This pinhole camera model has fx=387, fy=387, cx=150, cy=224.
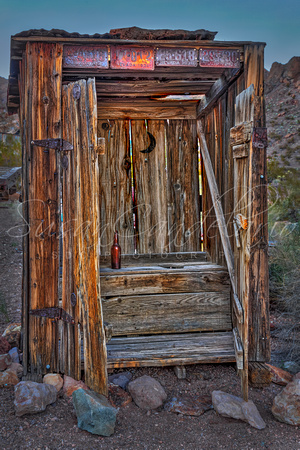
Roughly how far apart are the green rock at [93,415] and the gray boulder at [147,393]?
1.56ft

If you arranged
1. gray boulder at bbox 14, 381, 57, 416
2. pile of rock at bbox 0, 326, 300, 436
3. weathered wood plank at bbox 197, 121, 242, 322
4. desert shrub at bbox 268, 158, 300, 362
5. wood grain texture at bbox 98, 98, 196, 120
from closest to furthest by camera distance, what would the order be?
pile of rock at bbox 0, 326, 300, 436
gray boulder at bbox 14, 381, 57, 416
weathered wood plank at bbox 197, 121, 242, 322
desert shrub at bbox 268, 158, 300, 362
wood grain texture at bbox 98, 98, 196, 120

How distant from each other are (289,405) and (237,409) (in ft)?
1.43

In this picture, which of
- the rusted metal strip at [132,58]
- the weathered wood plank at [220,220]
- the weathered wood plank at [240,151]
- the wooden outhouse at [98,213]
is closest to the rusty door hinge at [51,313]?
the wooden outhouse at [98,213]

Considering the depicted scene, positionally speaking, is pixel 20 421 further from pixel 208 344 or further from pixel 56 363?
pixel 208 344

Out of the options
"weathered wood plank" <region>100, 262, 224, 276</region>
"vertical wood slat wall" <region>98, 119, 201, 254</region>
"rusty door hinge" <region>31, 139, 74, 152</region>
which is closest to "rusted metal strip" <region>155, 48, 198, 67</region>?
"rusty door hinge" <region>31, 139, 74, 152</region>

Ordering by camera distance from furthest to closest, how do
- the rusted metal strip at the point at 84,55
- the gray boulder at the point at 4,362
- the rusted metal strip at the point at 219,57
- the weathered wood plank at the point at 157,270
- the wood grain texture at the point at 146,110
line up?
the wood grain texture at the point at 146,110, the weathered wood plank at the point at 157,270, the gray boulder at the point at 4,362, the rusted metal strip at the point at 219,57, the rusted metal strip at the point at 84,55

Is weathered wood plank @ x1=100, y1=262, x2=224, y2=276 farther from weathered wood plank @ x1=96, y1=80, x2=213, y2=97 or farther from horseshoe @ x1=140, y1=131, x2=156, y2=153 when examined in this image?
weathered wood plank @ x1=96, y1=80, x2=213, y2=97

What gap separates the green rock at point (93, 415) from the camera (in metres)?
3.00

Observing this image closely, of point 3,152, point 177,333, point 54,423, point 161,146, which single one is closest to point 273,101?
point 3,152

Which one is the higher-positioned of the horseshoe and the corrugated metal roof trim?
the corrugated metal roof trim

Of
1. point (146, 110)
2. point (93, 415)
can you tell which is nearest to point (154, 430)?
point (93, 415)

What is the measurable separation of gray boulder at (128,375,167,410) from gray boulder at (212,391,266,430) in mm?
507

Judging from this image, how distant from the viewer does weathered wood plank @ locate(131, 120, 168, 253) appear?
222 inches

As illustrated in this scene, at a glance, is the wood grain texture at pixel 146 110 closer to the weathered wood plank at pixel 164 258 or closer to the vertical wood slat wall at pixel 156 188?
the vertical wood slat wall at pixel 156 188
